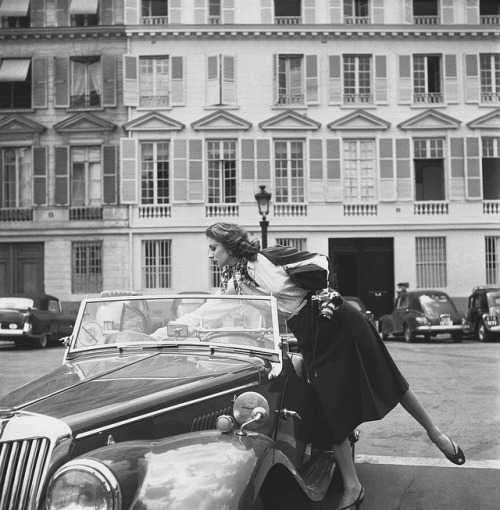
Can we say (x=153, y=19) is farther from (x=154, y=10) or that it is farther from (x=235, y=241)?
(x=235, y=241)

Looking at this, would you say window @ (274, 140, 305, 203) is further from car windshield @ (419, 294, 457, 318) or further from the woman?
the woman

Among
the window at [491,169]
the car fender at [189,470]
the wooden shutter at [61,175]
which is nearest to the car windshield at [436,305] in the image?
the window at [491,169]

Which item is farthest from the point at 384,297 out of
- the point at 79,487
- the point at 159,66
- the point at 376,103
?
the point at 79,487

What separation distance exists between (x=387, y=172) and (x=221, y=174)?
648 cm

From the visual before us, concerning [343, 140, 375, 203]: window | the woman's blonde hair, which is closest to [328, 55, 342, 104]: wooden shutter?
[343, 140, 375, 203]: window

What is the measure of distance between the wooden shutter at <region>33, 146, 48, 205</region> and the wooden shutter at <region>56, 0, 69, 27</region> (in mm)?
5038

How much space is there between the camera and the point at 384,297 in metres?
27.3

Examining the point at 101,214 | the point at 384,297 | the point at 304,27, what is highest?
the point at 304,27

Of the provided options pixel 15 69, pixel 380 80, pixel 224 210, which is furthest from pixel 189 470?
pixel 15 69

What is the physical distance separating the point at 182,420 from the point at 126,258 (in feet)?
79.2

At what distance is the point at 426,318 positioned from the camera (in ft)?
66.2

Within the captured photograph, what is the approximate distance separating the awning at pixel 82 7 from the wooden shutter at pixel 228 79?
17.9 feet

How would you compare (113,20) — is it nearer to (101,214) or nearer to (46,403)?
(101,214)

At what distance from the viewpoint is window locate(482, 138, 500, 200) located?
27.7 metres
